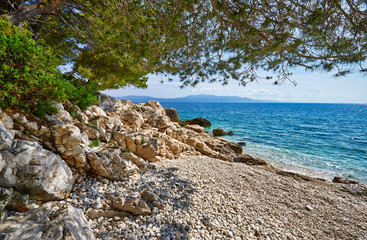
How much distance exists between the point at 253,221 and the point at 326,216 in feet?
9.76

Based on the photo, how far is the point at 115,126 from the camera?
7492 millimetres

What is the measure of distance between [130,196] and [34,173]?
2233 millimetres

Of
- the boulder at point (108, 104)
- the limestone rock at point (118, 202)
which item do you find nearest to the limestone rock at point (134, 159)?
the limestone rock at point (118, 202)

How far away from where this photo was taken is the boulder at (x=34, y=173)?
3.18m

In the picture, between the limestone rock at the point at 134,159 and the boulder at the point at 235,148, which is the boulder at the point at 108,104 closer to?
the limestone rock at the point at 134,159

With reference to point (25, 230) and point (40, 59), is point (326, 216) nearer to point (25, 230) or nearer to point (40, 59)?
point (25, 230)

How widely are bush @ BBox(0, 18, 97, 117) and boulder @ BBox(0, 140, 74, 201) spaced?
1.40 m

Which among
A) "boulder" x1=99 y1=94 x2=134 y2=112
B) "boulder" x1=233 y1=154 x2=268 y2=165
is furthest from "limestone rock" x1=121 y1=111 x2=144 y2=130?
"boulder" x1=233 y1=154 x2=268 y2=165

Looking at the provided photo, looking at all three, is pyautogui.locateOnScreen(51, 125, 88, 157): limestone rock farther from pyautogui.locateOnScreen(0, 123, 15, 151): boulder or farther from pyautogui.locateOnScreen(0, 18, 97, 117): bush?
pyautogui.locateOnScreen(0, 123, 15, 151): boulder

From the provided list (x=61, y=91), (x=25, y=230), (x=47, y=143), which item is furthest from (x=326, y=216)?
(x=61, y=91)

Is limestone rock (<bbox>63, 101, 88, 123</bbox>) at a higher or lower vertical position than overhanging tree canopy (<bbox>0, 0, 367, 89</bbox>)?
lower

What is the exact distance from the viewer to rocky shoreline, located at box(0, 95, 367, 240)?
121 inches

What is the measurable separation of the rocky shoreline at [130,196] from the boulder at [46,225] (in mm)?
14

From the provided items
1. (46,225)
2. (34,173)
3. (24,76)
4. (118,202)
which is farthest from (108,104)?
(46,225)
